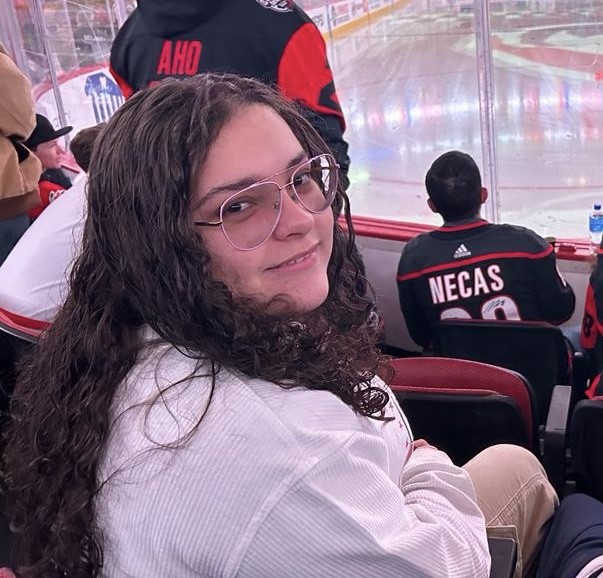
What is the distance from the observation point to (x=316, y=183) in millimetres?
790

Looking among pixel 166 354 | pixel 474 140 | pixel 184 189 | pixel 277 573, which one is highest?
pixel 184 189

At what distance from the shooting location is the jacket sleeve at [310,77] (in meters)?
1.47

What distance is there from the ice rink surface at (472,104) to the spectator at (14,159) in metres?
2.34

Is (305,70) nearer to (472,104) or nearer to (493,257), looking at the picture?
(493,257)

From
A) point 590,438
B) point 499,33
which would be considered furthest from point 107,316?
point 499,33

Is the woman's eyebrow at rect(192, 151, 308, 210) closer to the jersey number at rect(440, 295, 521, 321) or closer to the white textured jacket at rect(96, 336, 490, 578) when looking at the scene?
the white textured jacket at rect(96, 336, 490, 578)

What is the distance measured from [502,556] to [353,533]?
308 millimetres

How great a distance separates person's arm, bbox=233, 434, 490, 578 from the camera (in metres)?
0.59

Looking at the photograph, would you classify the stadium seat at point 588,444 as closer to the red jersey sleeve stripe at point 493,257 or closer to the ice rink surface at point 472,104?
the red jersey sleeve stripe at point 493,257

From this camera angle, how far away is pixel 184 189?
26.2 inches

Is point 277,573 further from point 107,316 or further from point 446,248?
point 446,248

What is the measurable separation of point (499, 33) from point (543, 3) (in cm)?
87

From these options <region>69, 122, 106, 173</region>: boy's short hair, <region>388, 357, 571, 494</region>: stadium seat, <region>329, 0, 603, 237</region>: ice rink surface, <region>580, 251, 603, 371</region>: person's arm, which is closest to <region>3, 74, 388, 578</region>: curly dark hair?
<region>388, 357, 571, 494</region>: stadium seat

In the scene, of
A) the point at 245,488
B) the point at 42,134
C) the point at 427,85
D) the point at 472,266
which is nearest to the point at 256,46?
the point at 472,266
